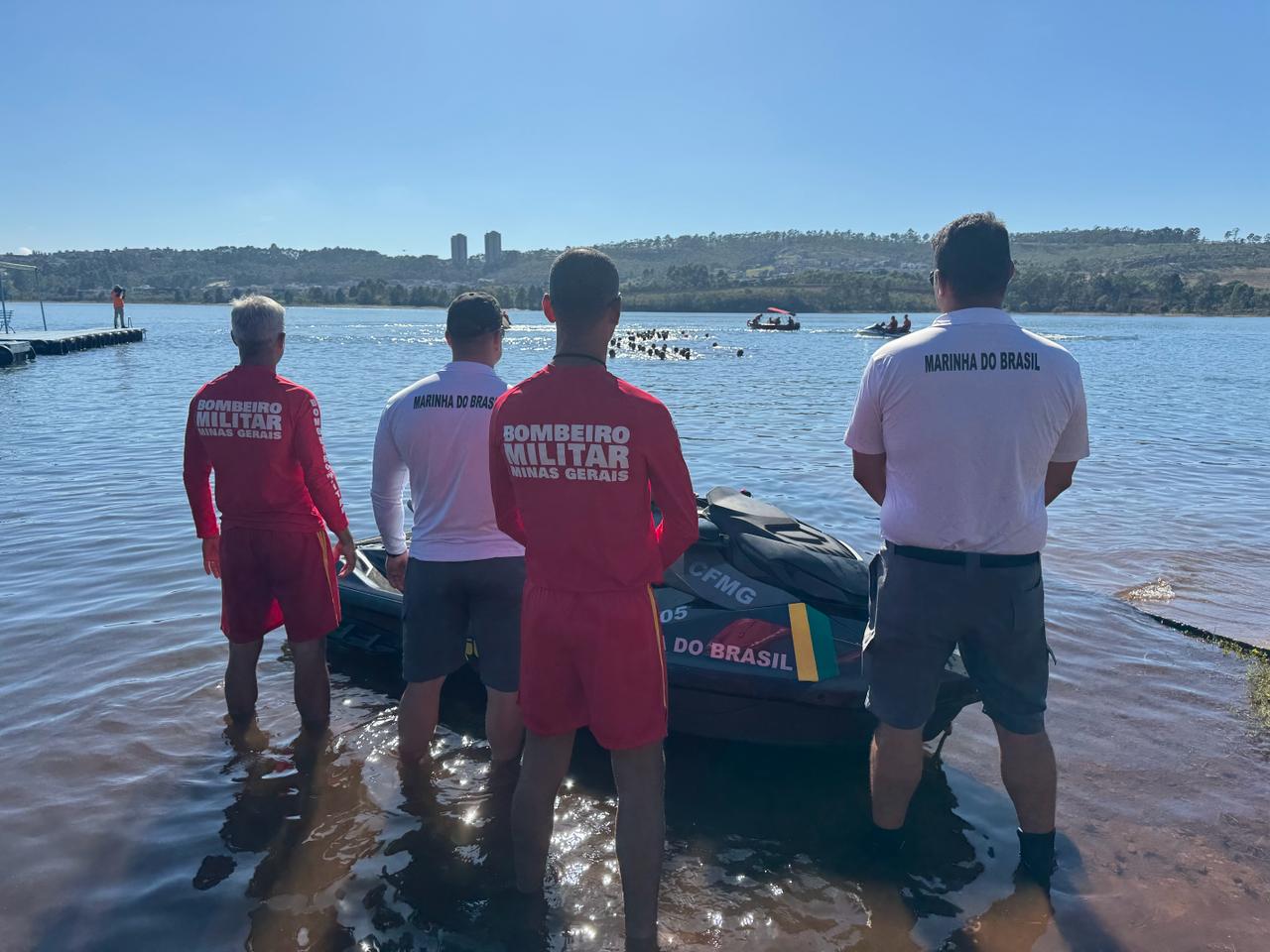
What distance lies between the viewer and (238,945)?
335cm

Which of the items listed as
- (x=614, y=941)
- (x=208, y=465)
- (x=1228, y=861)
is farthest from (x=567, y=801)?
(x=1228, y=861)

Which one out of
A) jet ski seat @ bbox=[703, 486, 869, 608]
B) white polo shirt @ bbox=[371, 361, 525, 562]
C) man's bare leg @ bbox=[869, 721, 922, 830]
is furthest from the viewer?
jet ski seat @ bbox=[703, 486, 869, 608]

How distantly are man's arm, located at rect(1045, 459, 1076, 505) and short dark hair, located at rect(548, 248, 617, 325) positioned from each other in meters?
1.84

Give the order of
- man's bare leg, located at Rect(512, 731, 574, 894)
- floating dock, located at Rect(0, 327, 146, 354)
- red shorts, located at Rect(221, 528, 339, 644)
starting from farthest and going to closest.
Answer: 1. floating dock, located at Rect(0, 327, 146, 354)
2. red shorts, located at Rect(221, 528, 339, 644)
3. man's bare leg, located at Rect(512, 731, 574, 894)

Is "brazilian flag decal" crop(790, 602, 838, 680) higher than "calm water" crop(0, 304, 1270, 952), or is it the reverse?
"brazilian flag decal" crop(790, 602, 838, 680)

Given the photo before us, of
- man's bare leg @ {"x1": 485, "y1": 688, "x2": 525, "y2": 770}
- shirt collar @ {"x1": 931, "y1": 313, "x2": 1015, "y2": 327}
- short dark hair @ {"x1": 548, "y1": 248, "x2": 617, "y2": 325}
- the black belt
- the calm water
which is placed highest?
short dark hair @ {"x1": 548, "y1": 248, "x2": 617, "y2": 325}

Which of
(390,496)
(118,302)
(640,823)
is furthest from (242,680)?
(118,302)

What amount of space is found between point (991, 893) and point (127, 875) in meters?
3.76

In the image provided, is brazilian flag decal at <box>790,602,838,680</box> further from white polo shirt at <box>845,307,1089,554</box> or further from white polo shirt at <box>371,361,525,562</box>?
white polo shirt at <box>371,361,525,562</box>

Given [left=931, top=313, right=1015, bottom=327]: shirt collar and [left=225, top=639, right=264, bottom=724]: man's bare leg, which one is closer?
[left=931, top=313, right=1015, bottom=327]: shirt collar

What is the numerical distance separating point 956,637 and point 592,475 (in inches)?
62.1

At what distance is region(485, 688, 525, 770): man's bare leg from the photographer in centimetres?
421

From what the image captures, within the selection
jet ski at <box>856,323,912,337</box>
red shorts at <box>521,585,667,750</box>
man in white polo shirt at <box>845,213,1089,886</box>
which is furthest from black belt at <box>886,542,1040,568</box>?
jet ski at <box>856,323,912,337</box>

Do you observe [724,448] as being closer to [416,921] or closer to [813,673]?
[813,673]
